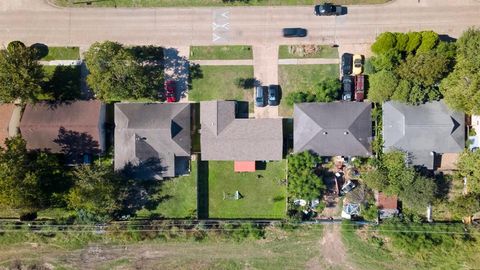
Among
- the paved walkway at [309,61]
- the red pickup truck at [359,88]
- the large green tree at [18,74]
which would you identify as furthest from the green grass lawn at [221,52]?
the large green tree at [18,74]

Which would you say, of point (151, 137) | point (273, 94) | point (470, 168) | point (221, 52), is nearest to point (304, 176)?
point (273, 94)

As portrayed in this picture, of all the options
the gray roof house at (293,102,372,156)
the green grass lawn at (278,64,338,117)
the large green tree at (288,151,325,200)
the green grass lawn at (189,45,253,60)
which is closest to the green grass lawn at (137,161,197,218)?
the large green tree at (288,151,325,200)

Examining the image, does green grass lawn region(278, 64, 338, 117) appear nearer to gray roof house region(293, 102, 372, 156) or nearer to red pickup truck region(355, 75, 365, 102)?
gray roof house region(293, 102, 372, 156)

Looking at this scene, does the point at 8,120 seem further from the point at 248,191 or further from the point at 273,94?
the point at 273,94

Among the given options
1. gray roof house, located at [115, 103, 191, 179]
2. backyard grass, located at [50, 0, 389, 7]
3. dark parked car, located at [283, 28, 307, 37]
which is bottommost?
gray roof house, located at [115, 103, 191, 179]

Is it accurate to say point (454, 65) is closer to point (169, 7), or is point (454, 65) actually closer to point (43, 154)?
point (169, 7)

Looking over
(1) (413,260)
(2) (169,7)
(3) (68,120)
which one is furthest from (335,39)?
(3) (68,120)
